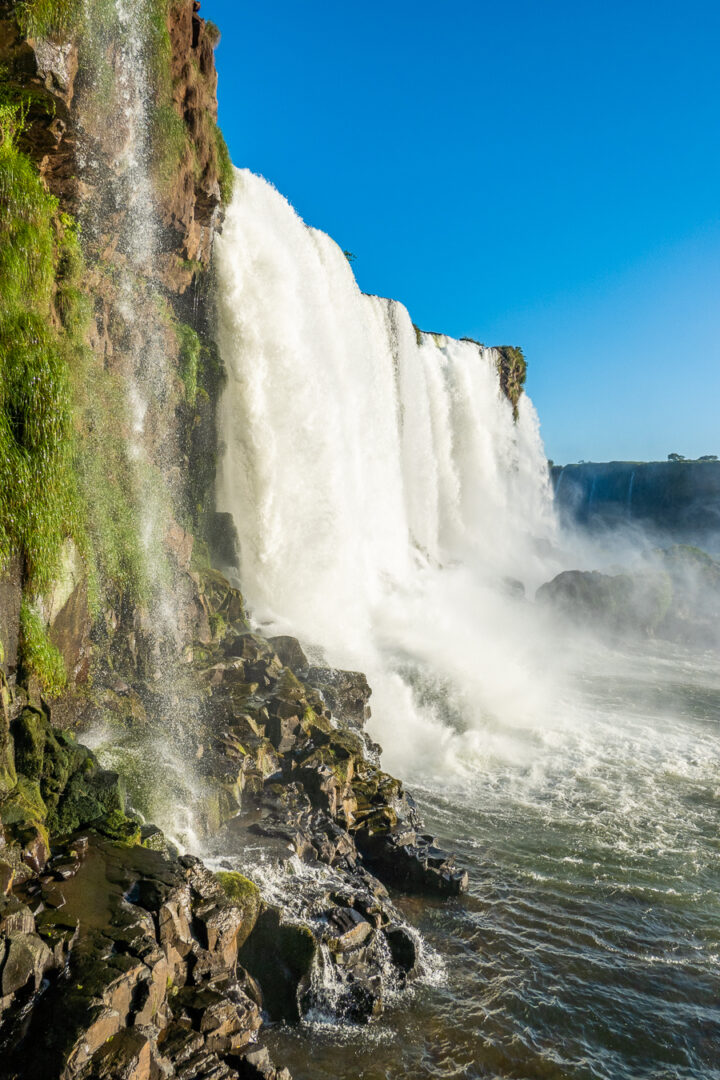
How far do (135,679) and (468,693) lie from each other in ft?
32.1

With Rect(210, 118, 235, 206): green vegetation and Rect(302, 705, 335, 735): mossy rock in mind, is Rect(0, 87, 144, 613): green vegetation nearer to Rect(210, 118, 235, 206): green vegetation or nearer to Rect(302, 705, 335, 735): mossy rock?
Rect(302, 705, 335, 735): mossy rock

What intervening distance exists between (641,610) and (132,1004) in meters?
31.3

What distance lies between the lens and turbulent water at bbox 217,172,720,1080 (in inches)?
284

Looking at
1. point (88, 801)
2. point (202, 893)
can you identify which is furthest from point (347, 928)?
point (88, 801)

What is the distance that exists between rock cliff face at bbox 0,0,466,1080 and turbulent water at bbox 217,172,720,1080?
1.03m

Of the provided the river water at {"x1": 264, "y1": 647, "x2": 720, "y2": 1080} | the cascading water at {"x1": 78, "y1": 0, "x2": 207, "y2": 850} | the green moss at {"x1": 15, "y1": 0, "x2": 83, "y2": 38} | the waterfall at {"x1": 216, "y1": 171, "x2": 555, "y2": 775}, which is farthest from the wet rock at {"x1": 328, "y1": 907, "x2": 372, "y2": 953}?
the green moss at {"x1": 15, "y1": 0, "x2": 83, "y2": 38}

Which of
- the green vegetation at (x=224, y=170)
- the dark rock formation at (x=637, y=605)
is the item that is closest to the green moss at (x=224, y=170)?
the green vegetation at (x=224, y=170)

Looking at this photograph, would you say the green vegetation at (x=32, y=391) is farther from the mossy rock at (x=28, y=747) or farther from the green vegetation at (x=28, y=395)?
the mossy rock at (x=28, y=747)

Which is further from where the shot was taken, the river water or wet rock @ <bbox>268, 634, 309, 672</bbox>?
wet rock @ <bbox>268, 634, 309, 672</bbox>

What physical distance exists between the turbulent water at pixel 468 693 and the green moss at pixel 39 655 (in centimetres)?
499

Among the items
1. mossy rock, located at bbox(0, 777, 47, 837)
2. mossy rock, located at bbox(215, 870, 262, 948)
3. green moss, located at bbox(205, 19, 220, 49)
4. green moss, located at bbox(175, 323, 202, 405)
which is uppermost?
green moss, located at bbox(205, 19, 220, 49)

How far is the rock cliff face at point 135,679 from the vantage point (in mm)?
5465

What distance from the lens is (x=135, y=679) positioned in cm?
1180

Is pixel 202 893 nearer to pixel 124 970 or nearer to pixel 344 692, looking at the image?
pixel 124 970
